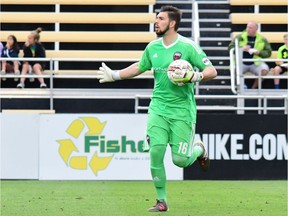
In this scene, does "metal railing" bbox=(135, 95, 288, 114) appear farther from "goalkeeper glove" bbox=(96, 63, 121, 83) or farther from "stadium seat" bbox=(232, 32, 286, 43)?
"goalkeeper glove" bbox=(96, 63, 121, 83)

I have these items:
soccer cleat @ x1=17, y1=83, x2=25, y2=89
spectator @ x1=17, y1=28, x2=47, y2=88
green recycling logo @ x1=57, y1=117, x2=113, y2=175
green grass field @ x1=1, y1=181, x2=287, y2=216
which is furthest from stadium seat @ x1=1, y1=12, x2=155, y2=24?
green grass field @ x1=1, y1=181, x2=287, y2=216

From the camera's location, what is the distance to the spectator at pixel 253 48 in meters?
20.7

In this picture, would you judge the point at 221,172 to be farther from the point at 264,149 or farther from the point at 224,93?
the point at 224,93

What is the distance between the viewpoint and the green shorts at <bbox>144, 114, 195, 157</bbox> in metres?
11.1

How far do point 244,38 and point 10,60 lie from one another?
16.4 feet

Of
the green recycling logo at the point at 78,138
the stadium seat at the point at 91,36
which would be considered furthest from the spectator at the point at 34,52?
the green recycling logo at the point at 78,138

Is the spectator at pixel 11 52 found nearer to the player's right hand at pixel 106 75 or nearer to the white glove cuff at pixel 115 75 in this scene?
the player's right hand at pixel 106 75

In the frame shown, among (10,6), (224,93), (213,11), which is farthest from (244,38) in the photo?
(10,6)

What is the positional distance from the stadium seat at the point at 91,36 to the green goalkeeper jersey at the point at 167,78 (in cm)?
1203

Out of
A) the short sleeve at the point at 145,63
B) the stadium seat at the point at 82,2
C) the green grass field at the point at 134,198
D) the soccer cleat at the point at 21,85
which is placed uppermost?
the stadium seat at the point at 82,2

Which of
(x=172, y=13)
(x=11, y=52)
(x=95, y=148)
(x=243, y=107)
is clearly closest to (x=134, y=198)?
(x=172, y=13)

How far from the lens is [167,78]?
36.6 feet

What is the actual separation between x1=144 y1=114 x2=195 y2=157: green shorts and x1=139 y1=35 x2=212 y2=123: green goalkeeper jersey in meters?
0.06

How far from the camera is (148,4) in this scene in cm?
2362
